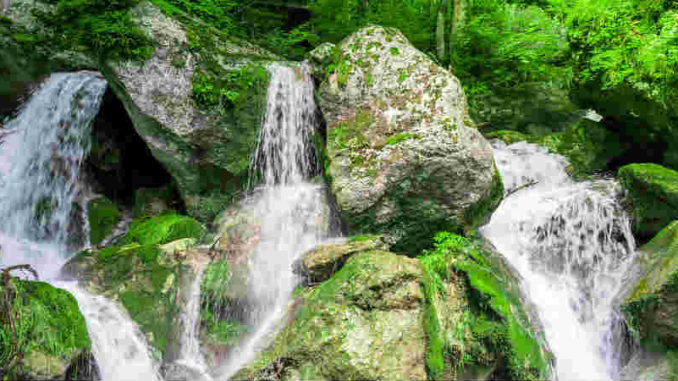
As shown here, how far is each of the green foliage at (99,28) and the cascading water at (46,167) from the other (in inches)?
29.9

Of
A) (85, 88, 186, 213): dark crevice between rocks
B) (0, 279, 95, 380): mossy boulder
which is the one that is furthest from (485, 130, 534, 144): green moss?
(0, 279, 95, 380): mossy boulder

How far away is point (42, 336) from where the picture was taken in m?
3.43

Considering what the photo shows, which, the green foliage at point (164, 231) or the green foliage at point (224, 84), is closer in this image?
the green foliage at point (164, 231)

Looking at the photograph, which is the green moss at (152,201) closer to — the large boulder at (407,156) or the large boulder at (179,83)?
the large boulder at (179,83)

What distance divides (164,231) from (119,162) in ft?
8.14

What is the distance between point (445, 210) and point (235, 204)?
3153 mm

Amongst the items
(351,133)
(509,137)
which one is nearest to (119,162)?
(351,133)

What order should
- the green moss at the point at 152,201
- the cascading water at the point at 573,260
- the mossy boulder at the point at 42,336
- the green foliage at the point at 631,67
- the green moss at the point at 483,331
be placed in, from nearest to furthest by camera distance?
the mossy boulder at the point at 42,336 → the green moss at the point at 483,331 → the cascading water at the point at 573,260 → the green foliage at the point at 631,67 → the green moss at the point at 152,201

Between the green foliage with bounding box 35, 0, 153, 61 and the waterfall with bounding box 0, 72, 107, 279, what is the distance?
0.76 meters

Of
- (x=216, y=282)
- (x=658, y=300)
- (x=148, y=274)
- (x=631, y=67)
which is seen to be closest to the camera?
(x=658, y=300)

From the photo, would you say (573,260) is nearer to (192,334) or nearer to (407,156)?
(407,156)

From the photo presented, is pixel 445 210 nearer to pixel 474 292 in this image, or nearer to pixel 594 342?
pixel 474 292

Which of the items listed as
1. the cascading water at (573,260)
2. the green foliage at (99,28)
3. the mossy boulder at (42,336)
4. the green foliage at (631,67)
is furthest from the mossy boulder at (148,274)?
the green foliage at (631,67)

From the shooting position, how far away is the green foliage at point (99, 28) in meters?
5.97
